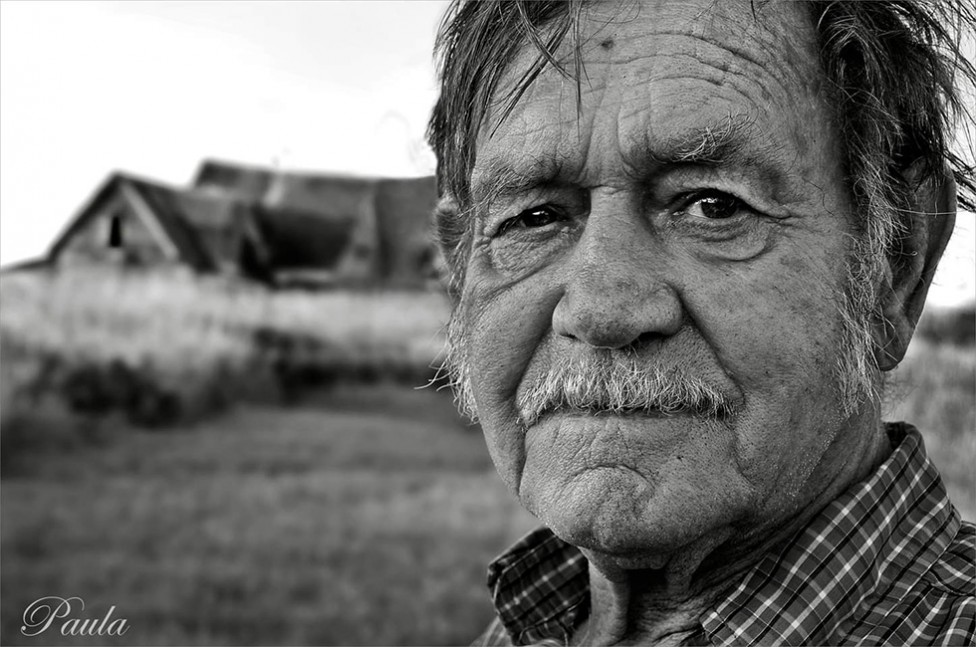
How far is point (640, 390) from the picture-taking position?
1680 millimetres

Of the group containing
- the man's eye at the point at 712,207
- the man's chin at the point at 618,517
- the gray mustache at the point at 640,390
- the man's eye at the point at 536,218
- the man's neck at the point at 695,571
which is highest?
the man's eye at the point at 712,207

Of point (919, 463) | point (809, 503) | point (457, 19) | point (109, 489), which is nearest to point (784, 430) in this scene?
point (809, 503)

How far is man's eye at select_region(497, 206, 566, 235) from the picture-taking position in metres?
1.90

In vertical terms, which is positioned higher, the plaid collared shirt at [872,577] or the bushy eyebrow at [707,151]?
the bushy eyebrow at [707,151]

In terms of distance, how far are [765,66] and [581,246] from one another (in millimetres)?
493

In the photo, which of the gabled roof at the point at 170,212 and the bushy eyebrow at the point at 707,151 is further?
the gabled roof at the point at 170,212

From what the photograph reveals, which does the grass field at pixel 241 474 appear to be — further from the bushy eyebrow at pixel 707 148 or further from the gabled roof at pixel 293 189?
the bushy eyebrow at pixel 707 148

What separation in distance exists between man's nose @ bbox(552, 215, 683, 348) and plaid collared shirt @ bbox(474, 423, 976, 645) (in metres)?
0.55

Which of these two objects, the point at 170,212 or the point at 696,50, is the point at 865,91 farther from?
the point at 170,212

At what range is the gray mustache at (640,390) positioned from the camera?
1.68m

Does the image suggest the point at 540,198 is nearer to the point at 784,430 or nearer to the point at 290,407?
the point at 784,430

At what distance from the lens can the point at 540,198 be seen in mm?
1893

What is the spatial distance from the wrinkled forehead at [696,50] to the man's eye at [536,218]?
0.24 metres

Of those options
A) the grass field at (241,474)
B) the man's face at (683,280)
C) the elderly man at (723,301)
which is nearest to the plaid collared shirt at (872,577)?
the elderly man at (723,301)
